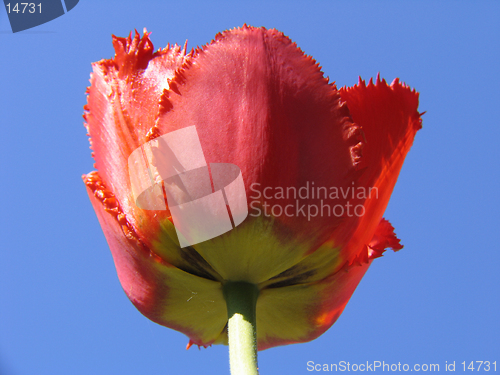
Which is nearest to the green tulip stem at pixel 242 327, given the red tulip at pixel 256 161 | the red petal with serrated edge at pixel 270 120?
the red tulip at pixel 256 161

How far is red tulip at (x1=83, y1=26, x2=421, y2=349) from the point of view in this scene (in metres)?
0.70

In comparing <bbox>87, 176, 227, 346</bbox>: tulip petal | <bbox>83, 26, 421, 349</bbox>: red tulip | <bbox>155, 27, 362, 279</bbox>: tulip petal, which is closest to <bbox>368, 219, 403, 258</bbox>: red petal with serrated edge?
<bbox>83, 26, 421, 349</bbox>: red tulip

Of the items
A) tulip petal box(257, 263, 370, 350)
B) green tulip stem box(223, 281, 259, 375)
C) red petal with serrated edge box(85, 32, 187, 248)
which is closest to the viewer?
green tulip stem box(223, 281, 259, 375)

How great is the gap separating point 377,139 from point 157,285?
49 cm

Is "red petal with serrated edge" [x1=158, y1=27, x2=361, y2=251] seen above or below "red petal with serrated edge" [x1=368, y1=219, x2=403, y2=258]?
above

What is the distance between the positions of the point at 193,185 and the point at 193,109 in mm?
120

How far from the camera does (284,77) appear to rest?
2.40 feet

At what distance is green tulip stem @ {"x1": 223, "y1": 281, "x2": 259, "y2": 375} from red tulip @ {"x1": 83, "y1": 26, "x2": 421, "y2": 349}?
2 cm

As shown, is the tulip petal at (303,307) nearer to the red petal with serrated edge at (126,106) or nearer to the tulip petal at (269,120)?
the tulip petal at (269,120)

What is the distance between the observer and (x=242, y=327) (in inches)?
27.5

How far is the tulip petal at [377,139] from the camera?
0.78 metres

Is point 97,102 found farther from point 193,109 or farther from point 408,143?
point 408,143

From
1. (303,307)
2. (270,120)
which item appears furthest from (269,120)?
(303,307)

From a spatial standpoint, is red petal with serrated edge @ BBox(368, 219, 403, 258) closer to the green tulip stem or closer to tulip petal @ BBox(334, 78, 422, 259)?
tulip petal @ BBox(334, 78, 422, 259)
